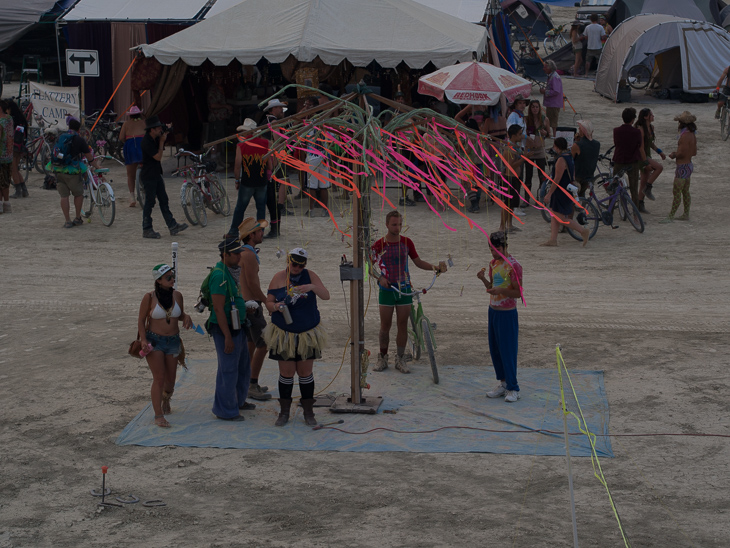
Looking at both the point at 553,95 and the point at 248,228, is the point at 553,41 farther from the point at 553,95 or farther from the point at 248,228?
the point at 248,228

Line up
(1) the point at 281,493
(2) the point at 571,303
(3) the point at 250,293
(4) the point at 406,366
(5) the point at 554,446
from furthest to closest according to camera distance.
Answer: (2) the point at 571,303
(4) the point at 406,366
(3) the point at 250,293
(5) the point at 554,446
(1) the point at 281,493

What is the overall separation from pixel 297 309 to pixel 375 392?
1462 mm

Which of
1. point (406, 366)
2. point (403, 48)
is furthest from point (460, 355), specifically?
point (403, 48)

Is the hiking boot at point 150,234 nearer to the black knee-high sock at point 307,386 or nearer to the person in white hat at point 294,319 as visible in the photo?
the person in white hat at point 294,319

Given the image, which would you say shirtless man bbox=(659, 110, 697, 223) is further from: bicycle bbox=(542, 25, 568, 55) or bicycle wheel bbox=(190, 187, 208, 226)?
bicycle bbox=(542, 25, 568, 55)

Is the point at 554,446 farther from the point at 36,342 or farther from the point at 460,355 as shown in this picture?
the point at 36,342

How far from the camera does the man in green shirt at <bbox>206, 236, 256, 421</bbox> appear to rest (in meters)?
7.24

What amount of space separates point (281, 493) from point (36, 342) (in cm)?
486

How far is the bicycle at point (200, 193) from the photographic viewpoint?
591 inches

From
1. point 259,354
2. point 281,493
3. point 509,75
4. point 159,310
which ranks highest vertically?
point 509,75

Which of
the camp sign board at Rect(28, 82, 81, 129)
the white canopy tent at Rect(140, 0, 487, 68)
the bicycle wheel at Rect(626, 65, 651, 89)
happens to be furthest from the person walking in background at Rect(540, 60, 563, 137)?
the camp sign board at Rect(28, 82, 81, 129)

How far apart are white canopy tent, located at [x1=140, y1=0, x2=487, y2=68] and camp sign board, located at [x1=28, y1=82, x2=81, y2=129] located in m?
2.55

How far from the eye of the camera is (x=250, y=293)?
25.3 ft

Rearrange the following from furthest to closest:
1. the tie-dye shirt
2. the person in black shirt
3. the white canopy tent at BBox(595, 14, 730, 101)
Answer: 1. the white canopy tent at BBox(595, 14, 730, 101)
2. the person in black shirt
3. the tie-dye shirt
